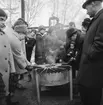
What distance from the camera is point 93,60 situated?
2.66 metres

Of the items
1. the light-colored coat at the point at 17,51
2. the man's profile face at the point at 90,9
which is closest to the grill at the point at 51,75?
the light-colored coat at the point at 17,51

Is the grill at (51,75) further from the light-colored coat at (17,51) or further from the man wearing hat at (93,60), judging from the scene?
the man wearing hat at (93,60)

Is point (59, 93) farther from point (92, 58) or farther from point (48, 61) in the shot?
point (92, 58)

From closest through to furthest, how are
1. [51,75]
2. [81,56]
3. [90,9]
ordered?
[90,9]
[81,56]
[51,75]

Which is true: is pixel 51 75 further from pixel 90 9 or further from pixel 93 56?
pixel 90 9

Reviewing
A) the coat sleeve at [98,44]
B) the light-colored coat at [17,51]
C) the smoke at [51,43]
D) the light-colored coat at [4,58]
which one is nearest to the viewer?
the coat sleeve at [98,44]

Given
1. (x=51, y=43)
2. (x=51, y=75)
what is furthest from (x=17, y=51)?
(x=51, y=43)

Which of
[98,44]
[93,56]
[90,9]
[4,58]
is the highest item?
[90,9]

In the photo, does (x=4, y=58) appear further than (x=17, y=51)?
No

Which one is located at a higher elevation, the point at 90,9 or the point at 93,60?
the point at 90,9

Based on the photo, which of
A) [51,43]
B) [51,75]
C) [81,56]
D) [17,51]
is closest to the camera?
[81,56]

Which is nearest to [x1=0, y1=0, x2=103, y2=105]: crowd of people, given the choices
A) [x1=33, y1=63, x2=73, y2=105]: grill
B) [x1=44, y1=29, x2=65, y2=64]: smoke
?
[x1=44, y1=29, x2=65, y2=64]: smoke

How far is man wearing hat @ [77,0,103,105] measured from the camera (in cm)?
255

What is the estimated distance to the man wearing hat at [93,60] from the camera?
2.55 m
